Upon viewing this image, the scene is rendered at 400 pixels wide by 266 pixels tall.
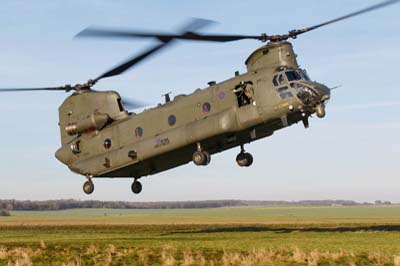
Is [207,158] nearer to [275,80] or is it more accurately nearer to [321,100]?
[275,80]

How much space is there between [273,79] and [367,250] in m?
8.35

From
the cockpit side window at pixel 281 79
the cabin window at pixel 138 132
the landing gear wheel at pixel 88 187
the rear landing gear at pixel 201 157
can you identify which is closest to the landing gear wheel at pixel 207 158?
the rear landing gear at pixel 201 157

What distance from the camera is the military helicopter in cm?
2511

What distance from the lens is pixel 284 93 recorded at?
2517cm

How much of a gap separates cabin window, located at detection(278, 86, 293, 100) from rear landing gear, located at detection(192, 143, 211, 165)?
16.1ft

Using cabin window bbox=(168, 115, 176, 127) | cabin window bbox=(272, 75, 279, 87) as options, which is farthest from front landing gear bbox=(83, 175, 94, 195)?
cabin window bbox=(272, 75, 279, 87)

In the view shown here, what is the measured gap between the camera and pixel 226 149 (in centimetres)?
2952

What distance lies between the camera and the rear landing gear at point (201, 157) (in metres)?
27.5

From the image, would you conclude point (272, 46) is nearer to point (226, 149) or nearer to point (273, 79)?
point (273, 79)

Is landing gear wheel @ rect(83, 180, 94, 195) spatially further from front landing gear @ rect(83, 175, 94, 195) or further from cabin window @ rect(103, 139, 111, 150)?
cabin window @ rect(103, 139, 111, 150)

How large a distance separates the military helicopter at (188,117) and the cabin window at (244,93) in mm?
46

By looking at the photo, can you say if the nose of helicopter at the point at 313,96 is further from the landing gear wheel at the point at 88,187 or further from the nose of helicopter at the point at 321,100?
the landing gear wheel at the point at 88,187

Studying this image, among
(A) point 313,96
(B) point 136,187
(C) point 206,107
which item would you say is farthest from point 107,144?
(A) point 313,96

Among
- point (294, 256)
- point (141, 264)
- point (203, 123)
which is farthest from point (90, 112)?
point (294, 256)
